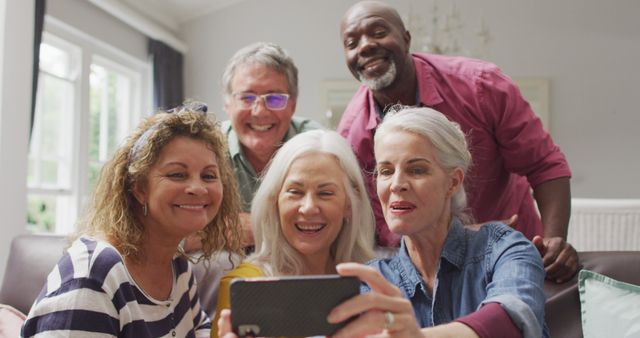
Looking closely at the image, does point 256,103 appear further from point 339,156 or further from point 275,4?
point 275,4

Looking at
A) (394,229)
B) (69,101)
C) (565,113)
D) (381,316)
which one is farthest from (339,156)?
(565,113)

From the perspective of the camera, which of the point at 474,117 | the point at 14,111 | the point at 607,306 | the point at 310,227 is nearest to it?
the point at 607,306

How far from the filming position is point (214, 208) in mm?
1746

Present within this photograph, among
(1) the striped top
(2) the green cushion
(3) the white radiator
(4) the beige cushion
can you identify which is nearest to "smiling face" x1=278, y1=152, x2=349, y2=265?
(1) the striped top

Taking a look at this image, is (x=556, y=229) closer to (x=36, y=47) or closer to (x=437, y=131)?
(x=437, y=131)

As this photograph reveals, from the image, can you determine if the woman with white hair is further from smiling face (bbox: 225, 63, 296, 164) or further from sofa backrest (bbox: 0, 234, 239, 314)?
smiling face (bbox: 225, 63, 296, 164)

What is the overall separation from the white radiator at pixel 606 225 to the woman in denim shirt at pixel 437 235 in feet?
5.93

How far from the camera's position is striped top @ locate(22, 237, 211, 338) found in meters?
1.46

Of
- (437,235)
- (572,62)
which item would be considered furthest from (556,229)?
(572,62)

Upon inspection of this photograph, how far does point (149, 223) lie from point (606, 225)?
2.50 metres

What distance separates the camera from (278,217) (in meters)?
2.01

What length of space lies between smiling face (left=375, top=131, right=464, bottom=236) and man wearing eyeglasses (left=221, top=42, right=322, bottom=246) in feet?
3.02

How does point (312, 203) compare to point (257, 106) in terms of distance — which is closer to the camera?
point (312, 203)

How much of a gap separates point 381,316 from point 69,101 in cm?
492
